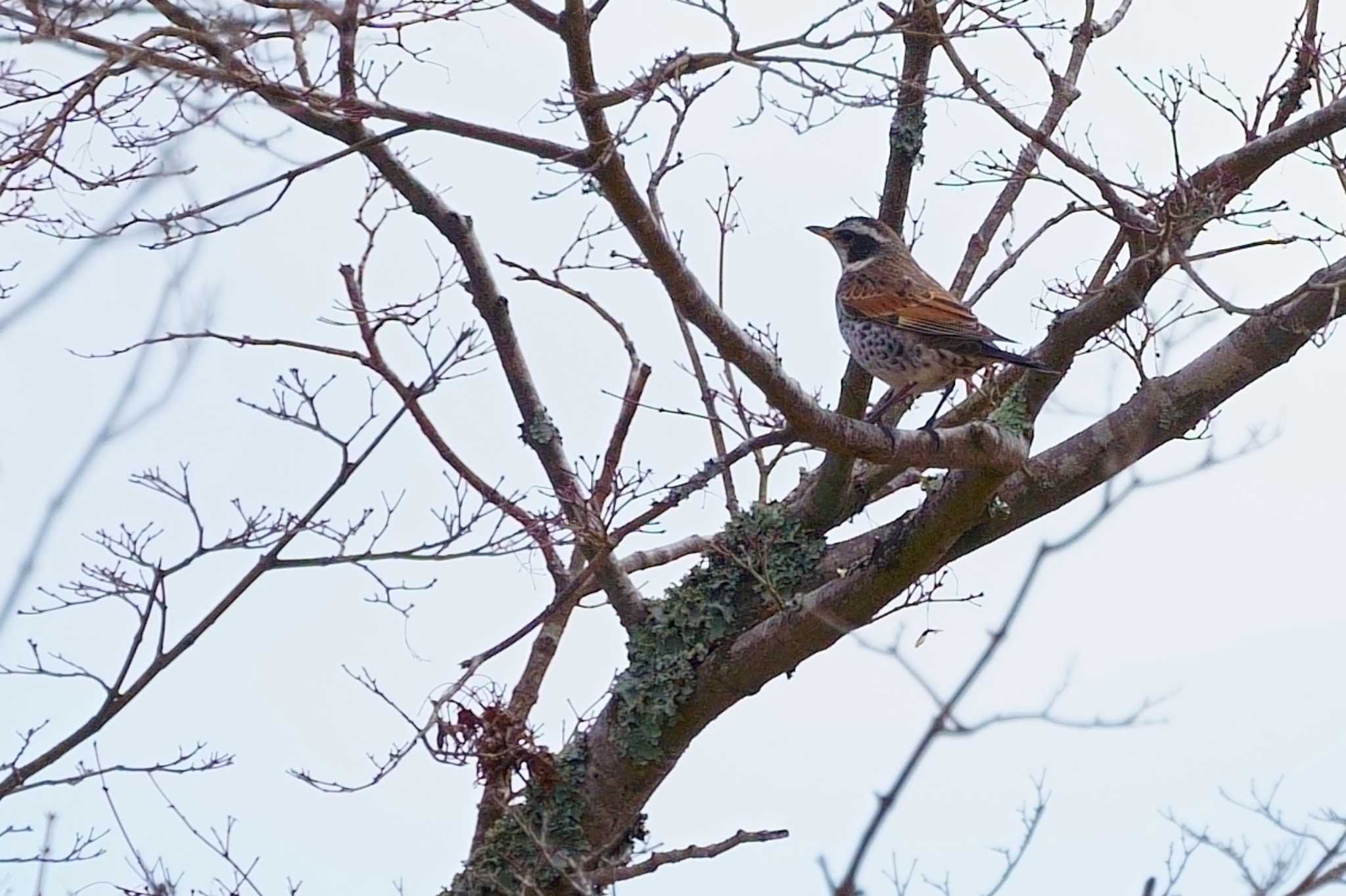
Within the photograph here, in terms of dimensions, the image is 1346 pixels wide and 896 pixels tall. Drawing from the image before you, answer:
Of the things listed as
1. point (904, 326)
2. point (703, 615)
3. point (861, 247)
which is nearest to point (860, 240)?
point (861, 247)

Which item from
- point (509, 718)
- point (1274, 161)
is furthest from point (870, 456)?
point (509, 718)

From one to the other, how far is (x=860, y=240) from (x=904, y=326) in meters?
1.41

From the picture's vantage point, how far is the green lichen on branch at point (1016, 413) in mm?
6315

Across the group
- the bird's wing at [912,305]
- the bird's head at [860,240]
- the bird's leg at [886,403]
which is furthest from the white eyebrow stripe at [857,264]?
the bird's leg at [886,403]

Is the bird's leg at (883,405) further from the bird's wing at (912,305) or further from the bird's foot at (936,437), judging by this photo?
the bird's foot at (936,437)

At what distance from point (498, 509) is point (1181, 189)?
9.73 ft

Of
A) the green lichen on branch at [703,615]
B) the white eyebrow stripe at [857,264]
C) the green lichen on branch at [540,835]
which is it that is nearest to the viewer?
the green lichen on branch at [703,615]

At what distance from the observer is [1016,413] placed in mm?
6352

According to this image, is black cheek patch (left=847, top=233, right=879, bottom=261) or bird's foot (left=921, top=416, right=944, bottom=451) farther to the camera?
black cheek patch (left=847, top=233, right=879, bottom=261)

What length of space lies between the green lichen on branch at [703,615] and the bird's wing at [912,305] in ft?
3.77

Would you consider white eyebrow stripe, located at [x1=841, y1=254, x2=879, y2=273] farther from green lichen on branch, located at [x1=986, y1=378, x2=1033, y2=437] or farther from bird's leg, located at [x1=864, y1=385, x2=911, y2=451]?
green lichen on branch, located at [x1=986, y1=378, x2=1033, y2=437]

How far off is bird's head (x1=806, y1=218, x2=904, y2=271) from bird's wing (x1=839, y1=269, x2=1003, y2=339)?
0.56 feet

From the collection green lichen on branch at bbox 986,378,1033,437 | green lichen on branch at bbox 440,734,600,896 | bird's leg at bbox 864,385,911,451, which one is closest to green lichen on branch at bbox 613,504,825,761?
green lichen on branch at bbox 440,734,600,896

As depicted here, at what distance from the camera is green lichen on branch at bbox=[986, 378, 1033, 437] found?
6.32m
